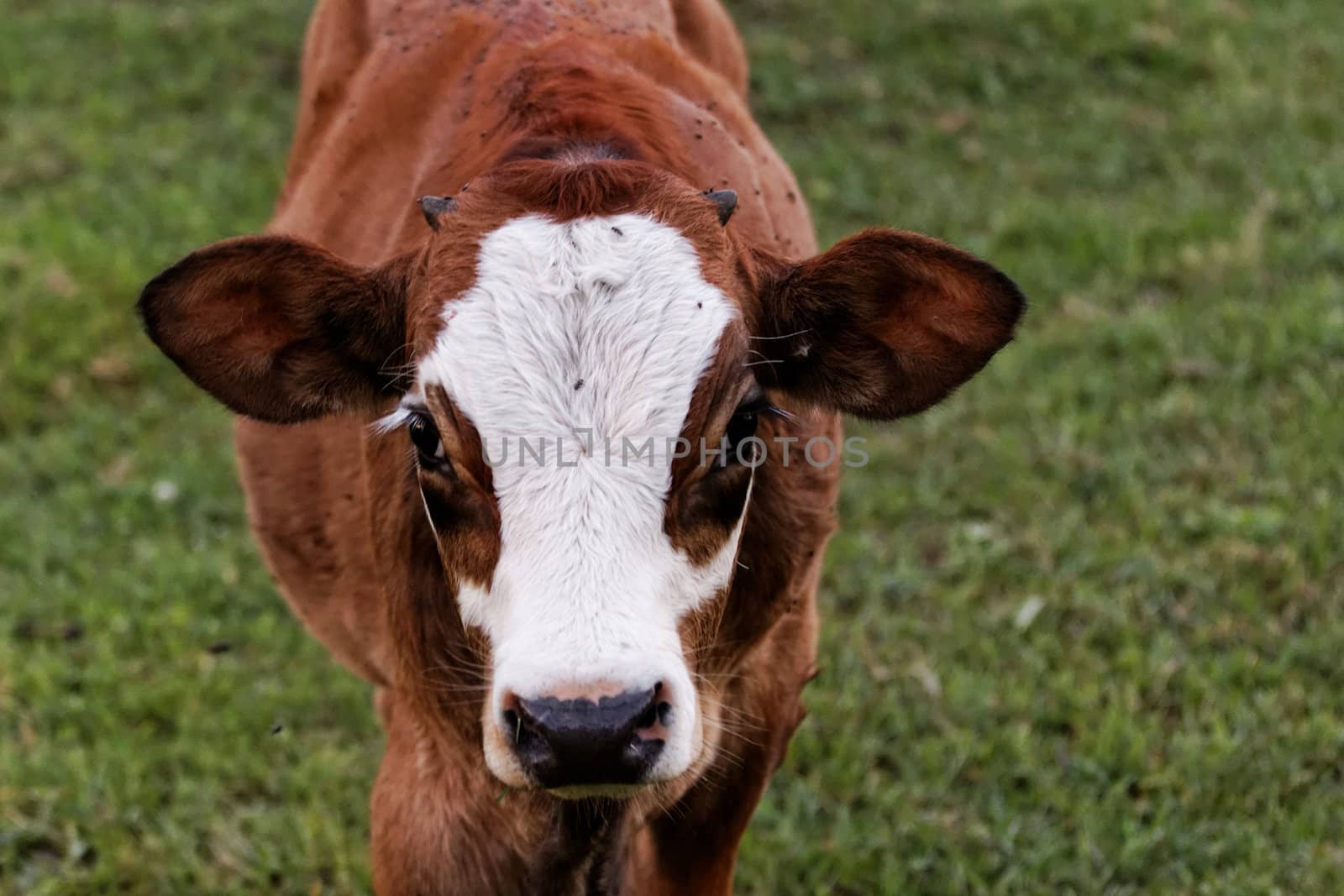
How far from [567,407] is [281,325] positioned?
70 centimetres

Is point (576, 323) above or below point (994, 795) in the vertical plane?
above

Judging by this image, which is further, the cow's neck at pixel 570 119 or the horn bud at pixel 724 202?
the cow's neck at pixel 570 119

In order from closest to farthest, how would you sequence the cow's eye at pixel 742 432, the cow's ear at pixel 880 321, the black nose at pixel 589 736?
the black nose at pixel 589 736 → the cow's eye at pixel 742 432 → the cow's ear at pixel 880 321

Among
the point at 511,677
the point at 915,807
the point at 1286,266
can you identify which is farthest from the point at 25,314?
the point at 1286,266

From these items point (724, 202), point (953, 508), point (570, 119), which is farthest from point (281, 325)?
point (953, 508)

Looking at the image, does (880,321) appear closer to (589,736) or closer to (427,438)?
(427,438)

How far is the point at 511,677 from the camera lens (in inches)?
83.6

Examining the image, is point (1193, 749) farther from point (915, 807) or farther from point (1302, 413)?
point (1302, 413)

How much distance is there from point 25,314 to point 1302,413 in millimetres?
5110

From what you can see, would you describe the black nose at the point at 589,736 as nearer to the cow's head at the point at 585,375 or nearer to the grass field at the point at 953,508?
the cow's head at the point at 585,375

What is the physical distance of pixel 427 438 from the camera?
2.47 metres

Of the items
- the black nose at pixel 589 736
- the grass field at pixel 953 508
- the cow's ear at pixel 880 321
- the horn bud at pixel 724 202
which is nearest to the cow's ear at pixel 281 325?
the horn bud at pixel 724 202

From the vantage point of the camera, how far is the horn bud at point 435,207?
2586mm

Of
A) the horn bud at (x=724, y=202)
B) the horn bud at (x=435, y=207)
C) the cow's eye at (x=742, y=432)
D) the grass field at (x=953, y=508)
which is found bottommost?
the grass field at (x=953, y=508)
